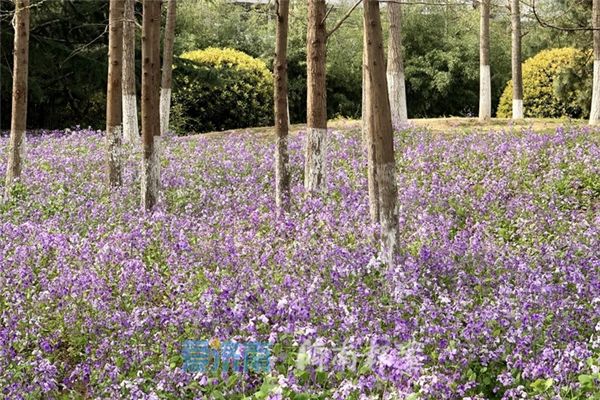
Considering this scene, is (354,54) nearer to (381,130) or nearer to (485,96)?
(485,96)

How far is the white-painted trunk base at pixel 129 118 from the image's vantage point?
18.8 metres

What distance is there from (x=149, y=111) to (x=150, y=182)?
102cm

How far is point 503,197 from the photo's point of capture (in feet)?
38.6

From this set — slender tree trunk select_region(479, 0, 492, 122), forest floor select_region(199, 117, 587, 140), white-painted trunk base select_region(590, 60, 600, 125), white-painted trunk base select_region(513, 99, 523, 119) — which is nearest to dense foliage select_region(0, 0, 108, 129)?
forest floor select_region(199, 117, 587, 140)

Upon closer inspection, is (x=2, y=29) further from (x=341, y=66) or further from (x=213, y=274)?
(x=213, y=274)

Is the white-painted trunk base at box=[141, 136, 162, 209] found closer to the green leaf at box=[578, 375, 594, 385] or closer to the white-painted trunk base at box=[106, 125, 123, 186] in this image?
the white-painted trunk base at box=[106, 125, 123, 186]

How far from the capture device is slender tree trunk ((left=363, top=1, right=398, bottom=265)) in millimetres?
7992

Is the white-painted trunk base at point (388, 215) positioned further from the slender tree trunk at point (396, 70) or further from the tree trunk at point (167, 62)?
the tree trunk at point (167, 62)

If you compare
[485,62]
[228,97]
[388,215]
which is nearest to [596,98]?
[485,62]

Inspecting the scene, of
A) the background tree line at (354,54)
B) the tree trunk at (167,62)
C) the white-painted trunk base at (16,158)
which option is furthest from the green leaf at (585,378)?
the background tree line at (354,54)

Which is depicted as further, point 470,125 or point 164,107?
point 164,107

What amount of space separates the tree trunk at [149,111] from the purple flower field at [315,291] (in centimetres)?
28

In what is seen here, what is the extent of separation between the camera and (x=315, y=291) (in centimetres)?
643

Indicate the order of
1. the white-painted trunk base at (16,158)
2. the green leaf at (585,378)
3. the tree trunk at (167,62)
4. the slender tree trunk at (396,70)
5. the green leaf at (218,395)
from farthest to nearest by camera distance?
the tree trunk at (167,62), the slender tree trunk at (396,70), the white-painted trunk base at (16,158), the green leaf at (218,395), the green leaf at (585,378)
